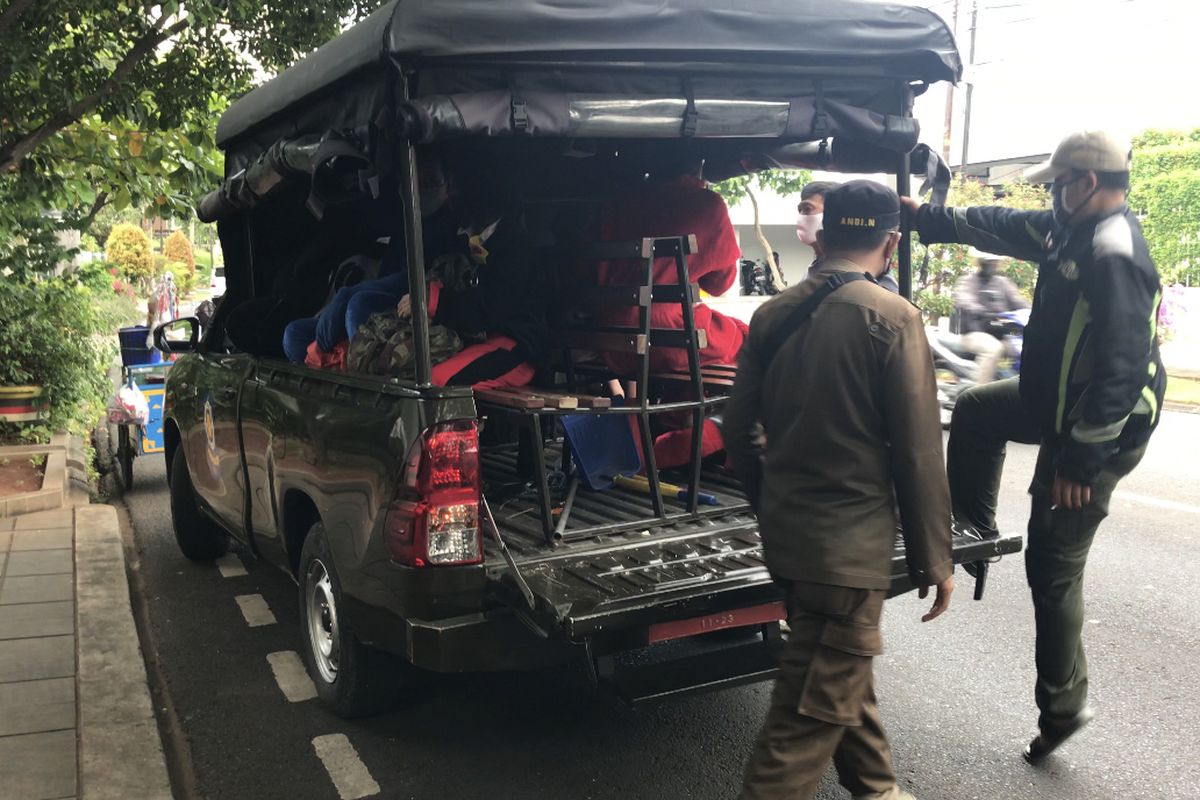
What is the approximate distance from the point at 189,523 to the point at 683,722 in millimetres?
3694

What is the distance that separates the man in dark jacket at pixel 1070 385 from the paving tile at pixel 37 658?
393cm

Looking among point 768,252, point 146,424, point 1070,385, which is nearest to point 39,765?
point 1070,385

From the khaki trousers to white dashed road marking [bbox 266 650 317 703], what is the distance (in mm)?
2263

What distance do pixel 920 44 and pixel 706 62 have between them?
875mm

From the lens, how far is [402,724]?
12.9 feet

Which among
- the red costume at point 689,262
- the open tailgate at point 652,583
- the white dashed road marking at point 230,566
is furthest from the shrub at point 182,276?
the open tailgate at point 652,583

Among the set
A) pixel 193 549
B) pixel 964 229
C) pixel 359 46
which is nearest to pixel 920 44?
pixel 964 229

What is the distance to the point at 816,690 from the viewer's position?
2643 millimetres

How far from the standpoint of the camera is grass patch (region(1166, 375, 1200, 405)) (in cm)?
1348

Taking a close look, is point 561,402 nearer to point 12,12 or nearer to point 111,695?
point 111,695

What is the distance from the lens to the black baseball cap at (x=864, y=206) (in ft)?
8.89

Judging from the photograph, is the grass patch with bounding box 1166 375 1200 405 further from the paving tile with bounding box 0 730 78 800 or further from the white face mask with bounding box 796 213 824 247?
the paving tile with bounding box 0 730 78 800

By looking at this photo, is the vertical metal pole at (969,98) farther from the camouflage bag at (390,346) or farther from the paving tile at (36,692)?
the paving tile at (36,692)

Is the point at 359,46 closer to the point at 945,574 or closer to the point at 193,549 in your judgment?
the point at 945,574
